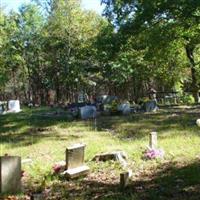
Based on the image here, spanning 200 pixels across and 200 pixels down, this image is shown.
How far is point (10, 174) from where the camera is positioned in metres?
8.98

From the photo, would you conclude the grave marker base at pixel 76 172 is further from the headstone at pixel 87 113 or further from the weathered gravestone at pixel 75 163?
the headstone at pixel 87 113

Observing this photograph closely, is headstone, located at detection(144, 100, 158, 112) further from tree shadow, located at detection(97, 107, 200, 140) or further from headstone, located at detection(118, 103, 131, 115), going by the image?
tree shadow, located at detection(97, 107, 200, 140)

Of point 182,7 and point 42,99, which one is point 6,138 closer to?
point 182,7

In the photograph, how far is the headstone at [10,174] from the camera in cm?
889

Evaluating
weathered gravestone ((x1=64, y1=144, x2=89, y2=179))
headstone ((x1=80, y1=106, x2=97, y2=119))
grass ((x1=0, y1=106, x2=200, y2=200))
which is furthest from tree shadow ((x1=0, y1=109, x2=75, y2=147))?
weathered gravestone ((x1=64, y1=144, x2=89, y2=179))

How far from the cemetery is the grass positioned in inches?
1.0

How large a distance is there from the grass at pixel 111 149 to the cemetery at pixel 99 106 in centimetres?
3

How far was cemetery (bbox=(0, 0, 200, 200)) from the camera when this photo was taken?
A: 9594 mm

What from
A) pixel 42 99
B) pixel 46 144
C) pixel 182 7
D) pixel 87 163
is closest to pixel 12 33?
pixel 42 99

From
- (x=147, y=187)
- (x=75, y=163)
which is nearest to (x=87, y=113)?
(x=75, y=163)

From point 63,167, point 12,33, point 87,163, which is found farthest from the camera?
point 12,33

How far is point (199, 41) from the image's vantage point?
97.3ft

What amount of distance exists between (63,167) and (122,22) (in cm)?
1543

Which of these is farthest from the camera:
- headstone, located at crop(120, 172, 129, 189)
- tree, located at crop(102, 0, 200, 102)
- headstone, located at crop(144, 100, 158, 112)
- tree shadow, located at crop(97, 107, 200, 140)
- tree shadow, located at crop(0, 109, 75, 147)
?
headstone, located at crop(144, 100, 158, 112)
